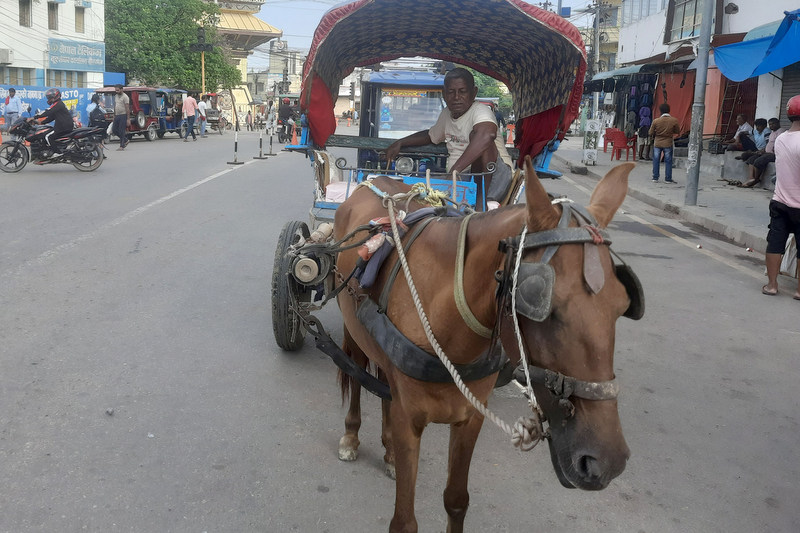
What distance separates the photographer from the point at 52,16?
35156 mm

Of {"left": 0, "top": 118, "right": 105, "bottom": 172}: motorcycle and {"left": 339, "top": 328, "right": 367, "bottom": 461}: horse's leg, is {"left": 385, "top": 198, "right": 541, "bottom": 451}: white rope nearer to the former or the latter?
{"left": 339, "top": 328, "right": 367, "bottom": 461}: horse's leg

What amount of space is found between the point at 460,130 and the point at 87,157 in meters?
12.2

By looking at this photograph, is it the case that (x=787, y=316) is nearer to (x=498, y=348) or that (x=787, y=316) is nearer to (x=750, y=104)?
(x=498, y=348)

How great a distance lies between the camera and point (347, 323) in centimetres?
351

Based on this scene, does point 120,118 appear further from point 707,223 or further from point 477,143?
point 477,143

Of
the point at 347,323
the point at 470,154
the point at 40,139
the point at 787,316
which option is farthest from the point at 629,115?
the point at 347,323

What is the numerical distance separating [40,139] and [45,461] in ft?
44.0

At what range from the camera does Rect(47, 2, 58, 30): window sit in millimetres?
34875

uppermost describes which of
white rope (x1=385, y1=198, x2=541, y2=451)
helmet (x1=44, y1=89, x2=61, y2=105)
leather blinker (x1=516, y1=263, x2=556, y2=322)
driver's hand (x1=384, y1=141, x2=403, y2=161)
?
helmet (x1=44, y1=89, x2=61, y2=105)

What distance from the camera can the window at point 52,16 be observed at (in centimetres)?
3488

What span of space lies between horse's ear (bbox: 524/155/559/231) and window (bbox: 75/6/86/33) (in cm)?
3983

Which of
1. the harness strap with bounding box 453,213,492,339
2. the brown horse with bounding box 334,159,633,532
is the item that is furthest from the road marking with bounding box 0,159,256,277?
the harness strap with bounding box 453,213,492,339

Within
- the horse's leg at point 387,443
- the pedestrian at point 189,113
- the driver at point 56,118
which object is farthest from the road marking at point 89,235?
the pedestrian at point 189,113

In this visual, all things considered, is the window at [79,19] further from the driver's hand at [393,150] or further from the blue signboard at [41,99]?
the driver's hand at [393,150]
